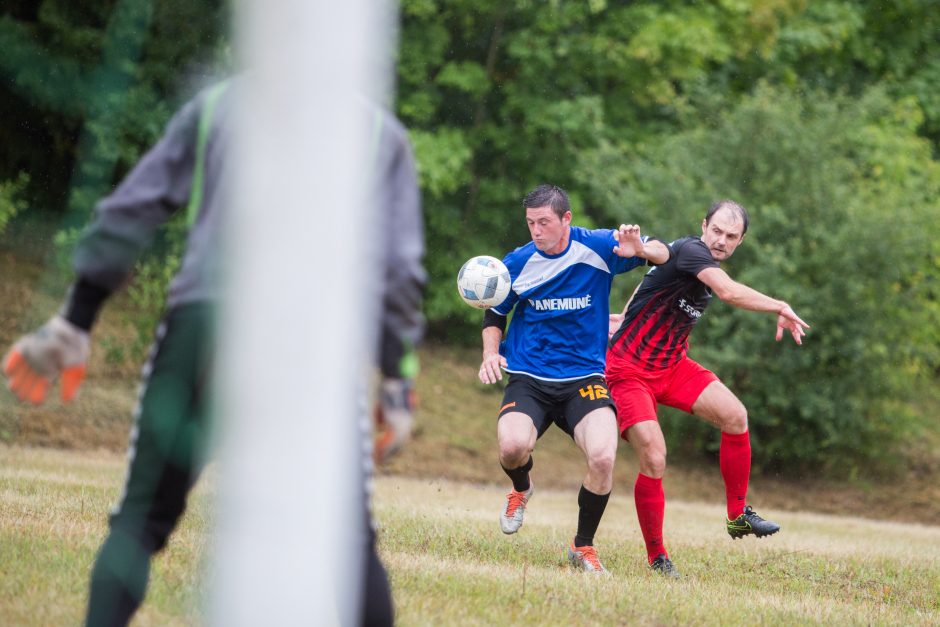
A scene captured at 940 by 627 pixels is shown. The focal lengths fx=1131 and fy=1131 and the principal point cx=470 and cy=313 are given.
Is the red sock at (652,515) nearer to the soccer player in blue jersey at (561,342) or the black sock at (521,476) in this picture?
the soccer player in blue jersey at (561,342)

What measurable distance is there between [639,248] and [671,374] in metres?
1.40

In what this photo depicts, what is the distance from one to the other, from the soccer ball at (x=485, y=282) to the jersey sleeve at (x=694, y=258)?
3.81ft

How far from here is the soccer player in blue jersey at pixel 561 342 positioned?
22.7 feet

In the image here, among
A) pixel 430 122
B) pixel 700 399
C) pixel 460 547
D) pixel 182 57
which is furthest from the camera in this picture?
pixel 430 122

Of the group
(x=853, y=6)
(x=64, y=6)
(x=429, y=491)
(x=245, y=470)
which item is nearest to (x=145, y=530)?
(x=245, y=470)

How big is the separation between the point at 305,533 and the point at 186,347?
3.42 ft

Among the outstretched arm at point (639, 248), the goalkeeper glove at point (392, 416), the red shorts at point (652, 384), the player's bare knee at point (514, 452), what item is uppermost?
the outstretched arm at point (639, 248)

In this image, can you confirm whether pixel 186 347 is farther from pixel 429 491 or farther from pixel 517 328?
pixel 429 491

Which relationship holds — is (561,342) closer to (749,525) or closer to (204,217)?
(749,525)

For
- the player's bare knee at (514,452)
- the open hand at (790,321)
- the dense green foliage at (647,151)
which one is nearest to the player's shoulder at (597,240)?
the open hand at (790,321)

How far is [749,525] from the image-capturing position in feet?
25.6

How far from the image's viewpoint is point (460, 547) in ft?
23.6

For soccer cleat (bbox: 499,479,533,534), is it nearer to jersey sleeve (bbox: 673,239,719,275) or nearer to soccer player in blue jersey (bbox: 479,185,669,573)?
soccer player in blue jersey (bbox: 479,185,669,573)

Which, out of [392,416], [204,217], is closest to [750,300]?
[392,416]
